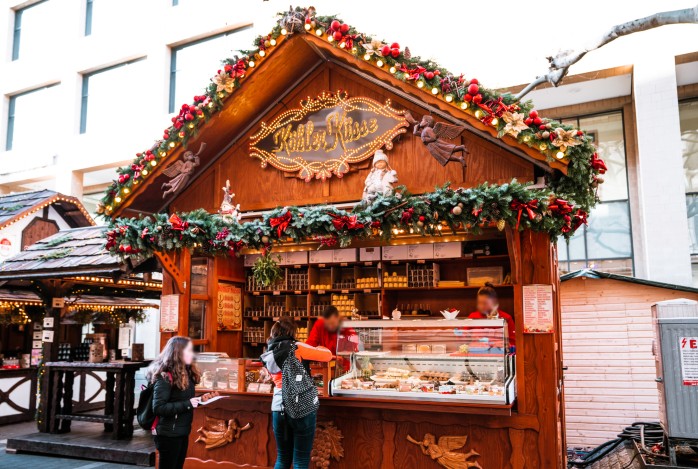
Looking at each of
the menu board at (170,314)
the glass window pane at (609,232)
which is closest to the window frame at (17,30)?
the menu board at (170,314)

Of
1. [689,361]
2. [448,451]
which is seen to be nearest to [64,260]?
[448,451]

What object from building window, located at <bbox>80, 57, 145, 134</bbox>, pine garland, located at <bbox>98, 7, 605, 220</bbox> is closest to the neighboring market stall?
pine garland, located at <bbox>98, 7, 605, 220</bbox>

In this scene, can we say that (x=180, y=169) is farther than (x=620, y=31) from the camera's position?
No

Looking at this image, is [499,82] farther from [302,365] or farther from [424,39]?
[302,365]

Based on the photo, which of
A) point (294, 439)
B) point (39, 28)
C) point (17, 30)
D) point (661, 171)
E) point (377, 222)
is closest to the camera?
point (294, 439)

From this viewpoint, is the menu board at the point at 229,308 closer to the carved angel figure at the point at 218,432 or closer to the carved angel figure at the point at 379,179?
the carved angel figure at the point at 218,432

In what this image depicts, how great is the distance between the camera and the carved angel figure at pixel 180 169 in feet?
23.6

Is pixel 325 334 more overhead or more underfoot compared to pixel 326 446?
more overhead

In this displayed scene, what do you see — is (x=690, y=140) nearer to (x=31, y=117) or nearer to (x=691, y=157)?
(x=691, y=157)

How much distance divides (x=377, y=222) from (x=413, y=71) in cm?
163

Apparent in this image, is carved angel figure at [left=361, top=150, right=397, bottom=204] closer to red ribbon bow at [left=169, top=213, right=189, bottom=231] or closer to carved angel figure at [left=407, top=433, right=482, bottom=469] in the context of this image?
red ribbon bow at [left=169, top=213, right=189, bottom=231]

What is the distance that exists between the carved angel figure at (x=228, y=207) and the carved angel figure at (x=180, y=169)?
492mm

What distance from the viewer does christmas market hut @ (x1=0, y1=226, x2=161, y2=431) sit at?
32.0 ft

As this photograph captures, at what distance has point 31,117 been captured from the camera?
21.9m
